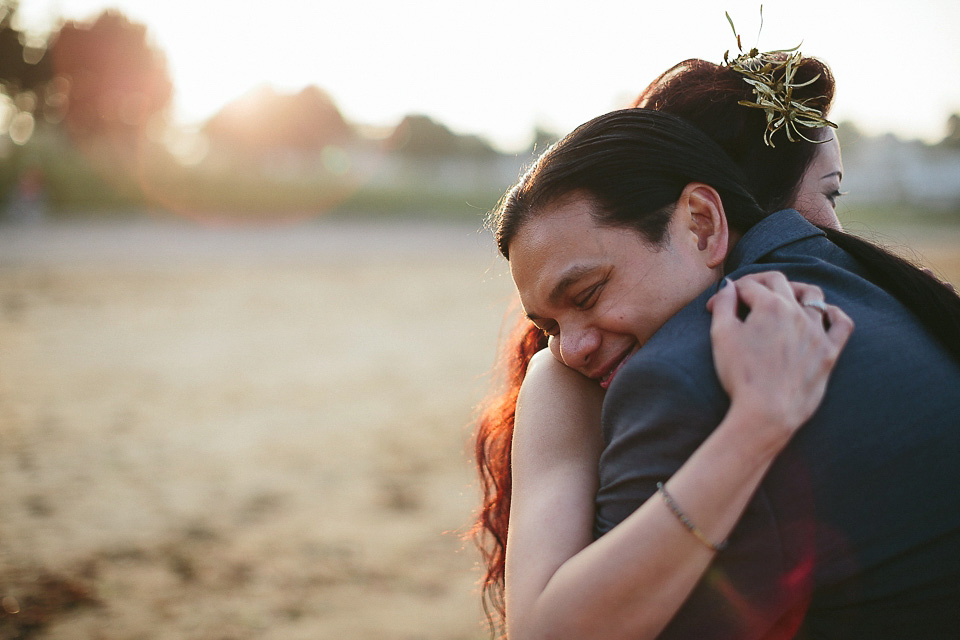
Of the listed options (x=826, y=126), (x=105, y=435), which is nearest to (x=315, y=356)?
(x=105, y=435)

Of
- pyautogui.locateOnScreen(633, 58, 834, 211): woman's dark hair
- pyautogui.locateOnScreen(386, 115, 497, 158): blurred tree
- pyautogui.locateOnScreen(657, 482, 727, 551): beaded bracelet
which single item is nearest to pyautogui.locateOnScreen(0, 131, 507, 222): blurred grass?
pyautogui.locateOnScreen(386, 115, 497, 158): blurred tree

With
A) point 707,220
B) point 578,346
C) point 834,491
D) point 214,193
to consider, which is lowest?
point 214,193

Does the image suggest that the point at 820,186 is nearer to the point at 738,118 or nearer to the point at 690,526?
the point at 738,118

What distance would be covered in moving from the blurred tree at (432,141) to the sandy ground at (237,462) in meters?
66.0

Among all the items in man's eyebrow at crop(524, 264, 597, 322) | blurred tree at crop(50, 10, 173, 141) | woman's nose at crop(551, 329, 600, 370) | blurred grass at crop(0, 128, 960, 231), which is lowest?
blurred grass at crop(0, 128, 960, 231)

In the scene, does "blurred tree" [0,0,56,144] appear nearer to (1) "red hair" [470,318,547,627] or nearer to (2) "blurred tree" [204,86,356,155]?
(2) "blurred tree" [204,86,356,155]

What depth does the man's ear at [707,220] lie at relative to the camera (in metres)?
1.79

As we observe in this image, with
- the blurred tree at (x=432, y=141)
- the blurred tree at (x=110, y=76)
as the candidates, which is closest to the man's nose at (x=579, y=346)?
the blurred tree at (x=110, y=76)

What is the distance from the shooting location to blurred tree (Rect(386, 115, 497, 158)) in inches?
3159

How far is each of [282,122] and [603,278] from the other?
276ft

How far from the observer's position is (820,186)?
2.21m

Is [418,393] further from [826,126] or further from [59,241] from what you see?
[59,241]

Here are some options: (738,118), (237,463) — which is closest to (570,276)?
(738,118)

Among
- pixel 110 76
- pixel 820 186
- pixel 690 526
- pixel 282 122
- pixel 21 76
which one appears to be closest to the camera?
pixel 690 526
